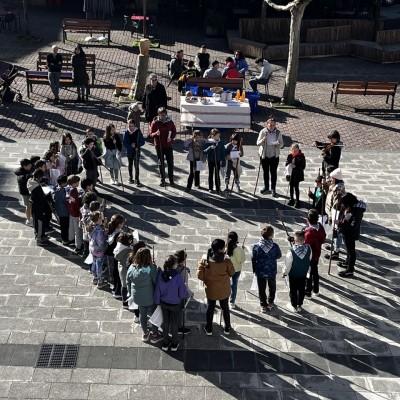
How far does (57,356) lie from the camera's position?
10.3 meters

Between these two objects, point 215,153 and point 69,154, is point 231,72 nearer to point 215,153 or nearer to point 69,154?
point 215,153

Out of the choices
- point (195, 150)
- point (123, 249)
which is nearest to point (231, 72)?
point (195, 150)

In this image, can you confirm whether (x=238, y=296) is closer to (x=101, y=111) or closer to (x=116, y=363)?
(x=116, y=363)

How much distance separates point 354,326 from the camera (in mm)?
11203

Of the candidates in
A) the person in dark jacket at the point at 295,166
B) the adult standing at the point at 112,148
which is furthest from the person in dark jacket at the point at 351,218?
the adult standing at the point at 112,148

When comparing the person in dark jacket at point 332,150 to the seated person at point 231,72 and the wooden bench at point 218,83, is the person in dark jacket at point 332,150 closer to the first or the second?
the wooden bench at point 218,83

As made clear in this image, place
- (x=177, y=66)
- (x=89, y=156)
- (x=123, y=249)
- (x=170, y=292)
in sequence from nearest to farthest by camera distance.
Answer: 1. (x=170, y=292)
2. (x=123, y=249)
3. (x=89, y=156)
4. (x=177, y=66)

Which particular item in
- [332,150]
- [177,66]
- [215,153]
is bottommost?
[215,153]

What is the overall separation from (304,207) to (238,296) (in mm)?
4147

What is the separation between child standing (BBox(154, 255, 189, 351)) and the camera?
9883mm

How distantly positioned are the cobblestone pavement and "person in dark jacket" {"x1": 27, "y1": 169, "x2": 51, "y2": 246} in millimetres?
330

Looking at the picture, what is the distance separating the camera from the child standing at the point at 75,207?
41.0 feet

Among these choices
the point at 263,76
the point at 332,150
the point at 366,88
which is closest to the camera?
the point at 332,150

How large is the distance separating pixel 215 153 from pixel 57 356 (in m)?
6.60
